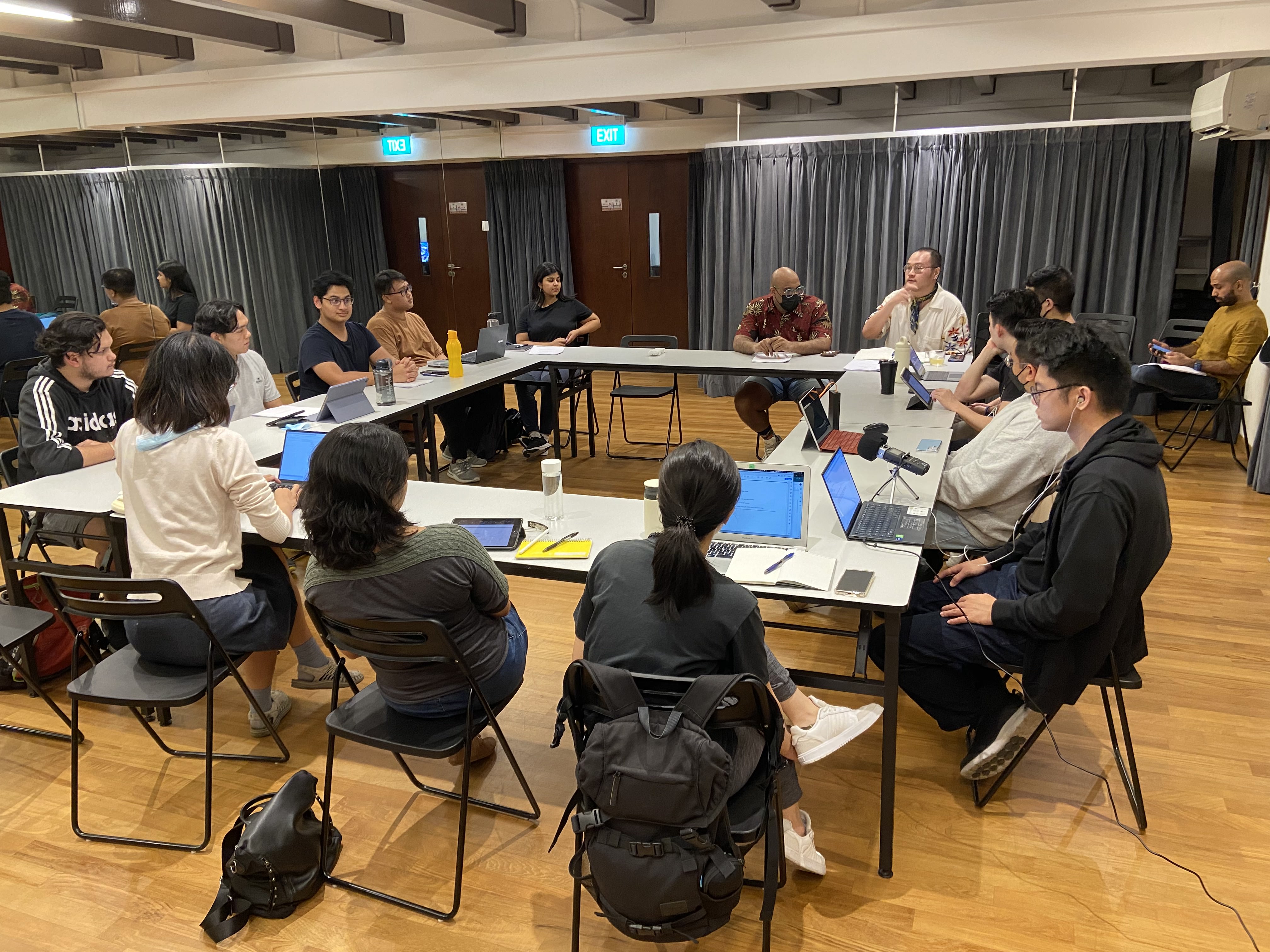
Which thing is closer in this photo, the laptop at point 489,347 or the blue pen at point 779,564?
the blue pen at point 779,564

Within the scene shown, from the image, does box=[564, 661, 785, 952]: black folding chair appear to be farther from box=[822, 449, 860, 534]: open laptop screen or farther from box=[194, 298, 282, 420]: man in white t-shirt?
box=[194, 298, 282, 420]: man in white t-shirt

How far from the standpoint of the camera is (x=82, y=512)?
2836 millimetres

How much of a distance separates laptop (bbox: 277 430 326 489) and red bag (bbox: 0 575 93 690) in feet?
2.85

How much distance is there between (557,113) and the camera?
27.9 ft

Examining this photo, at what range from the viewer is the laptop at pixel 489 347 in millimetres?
5617

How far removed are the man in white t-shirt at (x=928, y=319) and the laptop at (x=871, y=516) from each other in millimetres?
2696

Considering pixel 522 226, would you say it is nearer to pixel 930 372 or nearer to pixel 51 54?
pixel 51 54

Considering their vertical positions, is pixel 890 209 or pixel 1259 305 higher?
pixel 890 209

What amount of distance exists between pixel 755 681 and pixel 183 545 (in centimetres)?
175

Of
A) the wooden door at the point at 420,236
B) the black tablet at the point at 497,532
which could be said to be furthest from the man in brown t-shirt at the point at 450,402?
the wooden door at the point at 420,236

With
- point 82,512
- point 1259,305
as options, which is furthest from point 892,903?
point 1259,305

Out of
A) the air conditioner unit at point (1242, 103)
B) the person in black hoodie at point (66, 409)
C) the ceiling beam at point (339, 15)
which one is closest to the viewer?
the person in black hoodie at point (66, 409)

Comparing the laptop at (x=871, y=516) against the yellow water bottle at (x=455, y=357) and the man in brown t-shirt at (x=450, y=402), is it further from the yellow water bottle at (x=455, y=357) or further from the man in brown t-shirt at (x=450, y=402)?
the man in brown t-shirt at (x=450, y=402)

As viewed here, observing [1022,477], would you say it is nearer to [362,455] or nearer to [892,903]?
[892,903]
